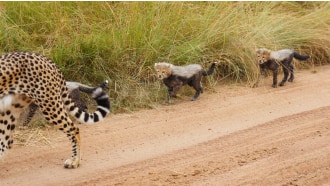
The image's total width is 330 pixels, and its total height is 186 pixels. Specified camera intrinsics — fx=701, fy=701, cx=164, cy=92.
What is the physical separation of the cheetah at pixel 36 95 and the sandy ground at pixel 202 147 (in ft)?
0.92

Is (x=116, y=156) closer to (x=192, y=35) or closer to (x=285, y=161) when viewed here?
(x=285, y=161)

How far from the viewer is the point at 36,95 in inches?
238

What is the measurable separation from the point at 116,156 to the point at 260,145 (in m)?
1.39

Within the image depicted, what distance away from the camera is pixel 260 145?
6.74 meters

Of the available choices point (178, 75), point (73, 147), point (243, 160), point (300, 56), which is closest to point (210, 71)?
point (178, 75)

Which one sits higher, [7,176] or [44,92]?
[44,92]

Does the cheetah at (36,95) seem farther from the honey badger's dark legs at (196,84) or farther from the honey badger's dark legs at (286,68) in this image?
the honey badger's dark legs at (286,68)

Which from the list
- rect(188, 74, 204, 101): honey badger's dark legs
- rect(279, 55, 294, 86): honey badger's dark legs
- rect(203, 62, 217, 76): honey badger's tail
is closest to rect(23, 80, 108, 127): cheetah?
rect(188, 74, 204, 101): honey badger's dark legs

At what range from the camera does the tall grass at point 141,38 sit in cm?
835

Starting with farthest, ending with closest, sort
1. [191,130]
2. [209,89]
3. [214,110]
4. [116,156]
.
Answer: [209,89] → [214,110] → [191,130] → [116,156]

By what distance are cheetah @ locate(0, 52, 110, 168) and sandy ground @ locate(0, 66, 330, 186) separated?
280 millimetres

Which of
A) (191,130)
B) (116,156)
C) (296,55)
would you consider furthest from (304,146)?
→ (296,55)

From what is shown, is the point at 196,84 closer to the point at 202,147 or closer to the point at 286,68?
the point at 286,68

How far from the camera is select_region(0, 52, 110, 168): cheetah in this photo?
5.97 meters
